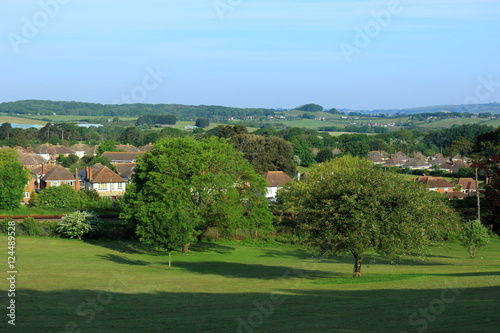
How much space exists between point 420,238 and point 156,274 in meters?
14.5

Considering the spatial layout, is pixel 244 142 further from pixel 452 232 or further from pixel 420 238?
pixel 420 238

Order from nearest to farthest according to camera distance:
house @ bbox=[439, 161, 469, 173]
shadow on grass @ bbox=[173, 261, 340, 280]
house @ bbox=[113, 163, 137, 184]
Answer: shadow on grass @ bbox=[173, 261, 340, 280], house @ bbox=[113, 163, 137, 184], house @ bbox=[439, 161, 469, 173]

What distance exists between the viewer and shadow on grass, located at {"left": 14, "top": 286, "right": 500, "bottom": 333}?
16719 mm

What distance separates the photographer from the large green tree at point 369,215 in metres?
28.1

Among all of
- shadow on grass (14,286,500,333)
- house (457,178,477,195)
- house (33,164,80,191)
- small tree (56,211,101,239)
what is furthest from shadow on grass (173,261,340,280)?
house (457,178,477,195)

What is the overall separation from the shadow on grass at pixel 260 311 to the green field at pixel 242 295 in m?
0.03

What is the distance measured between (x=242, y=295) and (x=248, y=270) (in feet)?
37.9

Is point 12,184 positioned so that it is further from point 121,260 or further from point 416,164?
point 416,164

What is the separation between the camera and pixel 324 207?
29.0 metres

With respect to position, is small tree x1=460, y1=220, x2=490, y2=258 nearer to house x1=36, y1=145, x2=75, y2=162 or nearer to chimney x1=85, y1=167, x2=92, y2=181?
chimney x1=85, y1=167, x2=92, y2=181

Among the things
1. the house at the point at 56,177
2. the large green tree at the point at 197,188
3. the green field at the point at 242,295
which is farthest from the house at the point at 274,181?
the green field at the point at 242,295

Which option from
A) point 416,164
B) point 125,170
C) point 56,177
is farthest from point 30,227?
point 416,164

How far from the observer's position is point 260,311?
19.7 meters

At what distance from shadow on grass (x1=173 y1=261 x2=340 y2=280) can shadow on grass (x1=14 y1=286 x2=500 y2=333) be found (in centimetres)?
759
